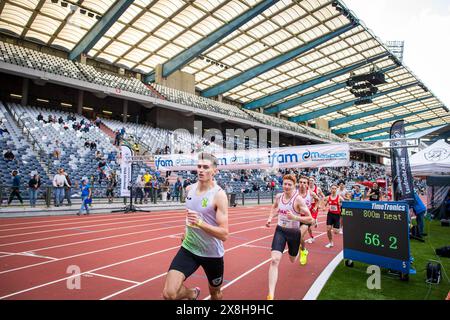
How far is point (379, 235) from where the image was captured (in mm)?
5867

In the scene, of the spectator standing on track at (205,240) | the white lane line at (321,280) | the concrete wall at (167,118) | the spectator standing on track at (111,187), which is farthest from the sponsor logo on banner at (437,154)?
the concrete wall at (167,118)

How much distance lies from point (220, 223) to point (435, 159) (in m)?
11.5

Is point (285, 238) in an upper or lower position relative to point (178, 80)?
lower

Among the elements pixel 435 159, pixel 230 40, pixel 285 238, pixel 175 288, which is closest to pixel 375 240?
pixel 285 238

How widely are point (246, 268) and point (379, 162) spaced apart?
86837mm

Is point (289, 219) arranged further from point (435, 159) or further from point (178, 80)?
point (178, 80)

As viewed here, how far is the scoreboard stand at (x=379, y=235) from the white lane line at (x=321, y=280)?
0.40m

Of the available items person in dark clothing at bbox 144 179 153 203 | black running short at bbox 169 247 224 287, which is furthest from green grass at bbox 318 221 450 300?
person in dark clothing at bbox 144 179 153 203

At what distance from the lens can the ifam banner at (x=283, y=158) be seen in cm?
1023

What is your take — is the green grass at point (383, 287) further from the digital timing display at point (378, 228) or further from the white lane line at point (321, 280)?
the digital timing display at point (378, 228)

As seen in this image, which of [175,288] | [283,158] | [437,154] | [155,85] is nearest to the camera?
[175,288]

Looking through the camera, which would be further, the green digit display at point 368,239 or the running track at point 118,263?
the green digit display at point 368,239

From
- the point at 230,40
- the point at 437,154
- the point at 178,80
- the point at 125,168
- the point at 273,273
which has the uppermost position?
the point at 230,40
